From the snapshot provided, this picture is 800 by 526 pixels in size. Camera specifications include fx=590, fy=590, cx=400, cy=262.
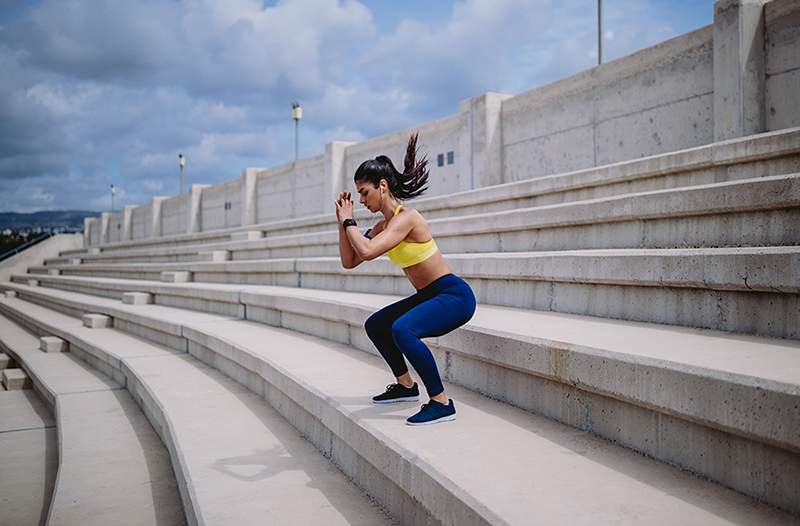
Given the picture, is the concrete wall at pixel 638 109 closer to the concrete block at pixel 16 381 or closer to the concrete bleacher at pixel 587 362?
the concrete bleacher at pixel 587 362

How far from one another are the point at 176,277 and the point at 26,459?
270 inches

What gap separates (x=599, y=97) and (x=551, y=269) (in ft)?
20.2

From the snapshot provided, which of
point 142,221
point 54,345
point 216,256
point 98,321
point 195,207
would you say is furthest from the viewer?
point 142,221

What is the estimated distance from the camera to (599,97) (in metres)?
9.48

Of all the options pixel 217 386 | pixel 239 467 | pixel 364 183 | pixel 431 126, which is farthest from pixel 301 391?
pixel 431 126

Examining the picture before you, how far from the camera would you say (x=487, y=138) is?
11.4 meters

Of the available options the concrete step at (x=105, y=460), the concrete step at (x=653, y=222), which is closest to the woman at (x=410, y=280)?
the concrete step at (x=105, y=460)

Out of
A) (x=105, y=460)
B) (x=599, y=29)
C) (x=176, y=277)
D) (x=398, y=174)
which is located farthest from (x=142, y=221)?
(x=398, y=174)

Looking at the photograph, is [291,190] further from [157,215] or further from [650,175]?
[650,175]

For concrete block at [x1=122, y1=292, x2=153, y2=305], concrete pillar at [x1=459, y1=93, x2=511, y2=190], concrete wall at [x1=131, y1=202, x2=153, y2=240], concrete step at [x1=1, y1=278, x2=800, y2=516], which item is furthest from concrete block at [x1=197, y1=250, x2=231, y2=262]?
concrete wall at [x1=131, y1=202, x2=153, y2=240]

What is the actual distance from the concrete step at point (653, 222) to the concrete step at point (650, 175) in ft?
2.74

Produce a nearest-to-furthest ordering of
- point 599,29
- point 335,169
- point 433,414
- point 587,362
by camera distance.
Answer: point 587,362
point 433,414
point 599,29
point 335,169

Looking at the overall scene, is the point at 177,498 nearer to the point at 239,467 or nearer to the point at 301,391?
the point at 239,467

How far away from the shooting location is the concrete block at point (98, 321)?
372 inches
